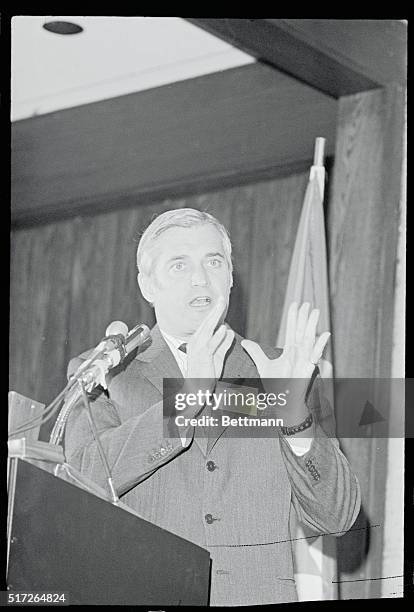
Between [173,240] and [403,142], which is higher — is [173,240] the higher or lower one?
the lower one

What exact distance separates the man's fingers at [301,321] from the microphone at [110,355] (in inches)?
18.3

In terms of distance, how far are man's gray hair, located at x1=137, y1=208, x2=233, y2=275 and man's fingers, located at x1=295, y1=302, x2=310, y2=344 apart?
279mm

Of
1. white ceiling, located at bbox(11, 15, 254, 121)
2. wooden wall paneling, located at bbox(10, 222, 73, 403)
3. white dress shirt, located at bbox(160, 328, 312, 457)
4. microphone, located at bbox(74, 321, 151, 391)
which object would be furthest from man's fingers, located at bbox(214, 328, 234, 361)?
white ceiling, located at bbox(11, 15, 254, 121)

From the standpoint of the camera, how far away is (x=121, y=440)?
3129 millimetres

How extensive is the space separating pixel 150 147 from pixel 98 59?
0.34m

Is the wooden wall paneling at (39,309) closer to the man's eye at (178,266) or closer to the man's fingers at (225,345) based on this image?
the man's eye at (178,266)

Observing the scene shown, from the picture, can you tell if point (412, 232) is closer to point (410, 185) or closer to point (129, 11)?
point (410, 185)

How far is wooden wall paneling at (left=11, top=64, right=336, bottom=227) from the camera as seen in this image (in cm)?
346

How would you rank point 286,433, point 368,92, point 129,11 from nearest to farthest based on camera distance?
point 286,433, point 129,11, point 368,92

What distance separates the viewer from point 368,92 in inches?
151

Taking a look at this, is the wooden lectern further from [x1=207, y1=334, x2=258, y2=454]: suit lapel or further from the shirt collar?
the shirt collar

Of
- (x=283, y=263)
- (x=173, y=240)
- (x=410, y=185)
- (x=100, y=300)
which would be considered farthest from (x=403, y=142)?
(x=100, y=300)

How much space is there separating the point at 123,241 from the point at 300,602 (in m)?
1.26

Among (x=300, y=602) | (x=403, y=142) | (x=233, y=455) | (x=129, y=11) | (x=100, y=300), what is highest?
(x=129, y=11)
